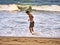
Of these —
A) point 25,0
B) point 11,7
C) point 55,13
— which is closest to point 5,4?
point 11,7

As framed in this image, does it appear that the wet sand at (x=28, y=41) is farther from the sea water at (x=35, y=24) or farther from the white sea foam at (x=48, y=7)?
the white sea foam at (x=48, y=7)

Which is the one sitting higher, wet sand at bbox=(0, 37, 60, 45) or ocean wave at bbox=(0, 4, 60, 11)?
ocean wave at bbox=(0, 4, 60, 11)

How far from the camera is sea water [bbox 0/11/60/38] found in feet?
5.45

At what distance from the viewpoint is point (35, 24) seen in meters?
1.68

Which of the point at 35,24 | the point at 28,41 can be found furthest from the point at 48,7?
the point at 28,41

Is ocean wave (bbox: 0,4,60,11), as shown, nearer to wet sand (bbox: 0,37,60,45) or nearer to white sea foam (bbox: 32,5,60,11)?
white sea foam (bbox: 32,5,60,11)

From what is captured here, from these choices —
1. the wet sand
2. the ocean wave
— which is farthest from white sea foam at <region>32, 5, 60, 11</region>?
the wet sand

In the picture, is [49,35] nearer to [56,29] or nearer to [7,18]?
[56,29]

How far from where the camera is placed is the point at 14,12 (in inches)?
66.6

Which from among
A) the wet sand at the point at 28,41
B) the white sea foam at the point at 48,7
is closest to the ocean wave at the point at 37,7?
the white sea foam at the point at 48,7

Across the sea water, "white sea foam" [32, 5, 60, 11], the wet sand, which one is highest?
"white sea foam" [32, 5, 60, 11]

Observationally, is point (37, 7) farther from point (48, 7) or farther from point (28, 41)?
point (28, 41)

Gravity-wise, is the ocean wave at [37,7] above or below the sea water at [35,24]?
above

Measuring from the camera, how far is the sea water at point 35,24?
5.45 ft
